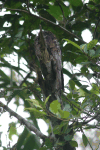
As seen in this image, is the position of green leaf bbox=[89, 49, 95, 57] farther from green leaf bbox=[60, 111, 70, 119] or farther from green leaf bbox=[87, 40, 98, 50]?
green leaf bbox=[60, 111, 70, 119]

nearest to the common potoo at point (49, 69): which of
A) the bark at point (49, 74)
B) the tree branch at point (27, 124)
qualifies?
the bark at point (49, 74)

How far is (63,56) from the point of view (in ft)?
2.30

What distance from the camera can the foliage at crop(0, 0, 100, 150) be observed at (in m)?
0.41

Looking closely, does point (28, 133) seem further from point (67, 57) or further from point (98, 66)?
point (98, 66)

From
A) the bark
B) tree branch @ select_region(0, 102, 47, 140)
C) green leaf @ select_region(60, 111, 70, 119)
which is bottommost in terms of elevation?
green leaf @ select_region(60, 111, 70, 119)

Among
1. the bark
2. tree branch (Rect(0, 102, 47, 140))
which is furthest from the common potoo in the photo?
tree branch (Rect(0, 102, 47, 140))

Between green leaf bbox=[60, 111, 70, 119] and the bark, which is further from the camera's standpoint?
the bark

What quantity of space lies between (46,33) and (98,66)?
263mm

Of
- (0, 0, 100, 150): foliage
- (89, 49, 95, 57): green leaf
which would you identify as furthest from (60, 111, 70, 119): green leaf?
(89, 49, 95, 57): green leaf

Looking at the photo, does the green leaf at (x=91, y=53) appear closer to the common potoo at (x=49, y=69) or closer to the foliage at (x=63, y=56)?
the foliage at (x=63, y=56)

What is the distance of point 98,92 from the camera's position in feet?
1.70

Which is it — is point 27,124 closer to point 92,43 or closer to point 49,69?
point 49,69

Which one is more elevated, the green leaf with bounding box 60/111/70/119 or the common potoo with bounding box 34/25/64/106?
the common potoo with bounding box 34/25/64/106

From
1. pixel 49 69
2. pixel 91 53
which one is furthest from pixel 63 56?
pixel 91 53
